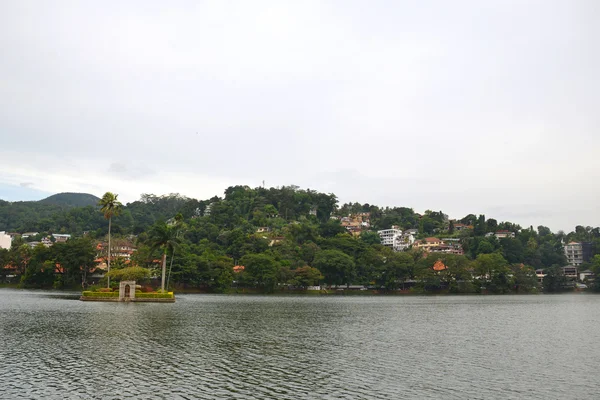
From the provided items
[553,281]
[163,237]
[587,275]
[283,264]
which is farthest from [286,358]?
[587,275]

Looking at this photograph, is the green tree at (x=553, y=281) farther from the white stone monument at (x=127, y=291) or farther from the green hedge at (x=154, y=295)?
the white stone monument at (x=127, y=291)

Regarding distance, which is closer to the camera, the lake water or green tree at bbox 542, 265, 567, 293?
the lake water

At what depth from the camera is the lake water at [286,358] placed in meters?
23.6

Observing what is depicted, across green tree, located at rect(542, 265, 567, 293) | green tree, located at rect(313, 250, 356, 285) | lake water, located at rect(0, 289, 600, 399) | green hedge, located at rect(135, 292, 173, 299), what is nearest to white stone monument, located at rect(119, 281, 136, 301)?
green hedge, located at rect(135, 292, 173, 299)

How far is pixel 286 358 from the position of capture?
104 ft

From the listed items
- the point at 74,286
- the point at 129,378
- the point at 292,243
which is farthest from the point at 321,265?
the point at 129,378

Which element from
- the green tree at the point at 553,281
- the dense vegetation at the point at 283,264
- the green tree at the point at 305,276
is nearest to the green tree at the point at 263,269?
the dense vegetation at the point at 283,264

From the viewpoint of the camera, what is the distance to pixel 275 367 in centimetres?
2889

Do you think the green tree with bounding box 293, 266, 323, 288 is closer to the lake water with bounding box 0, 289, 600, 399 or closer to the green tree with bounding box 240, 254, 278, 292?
the green tree with bounding box 240, 254, 278, 292

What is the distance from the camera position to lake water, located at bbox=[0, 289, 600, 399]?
23641 millimetres

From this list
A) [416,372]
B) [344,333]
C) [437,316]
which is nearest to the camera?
[416,372]

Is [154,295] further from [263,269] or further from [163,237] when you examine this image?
[263,269]

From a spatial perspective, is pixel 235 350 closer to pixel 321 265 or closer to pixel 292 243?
pixel 321 265

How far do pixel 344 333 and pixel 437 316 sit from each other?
23.3m
